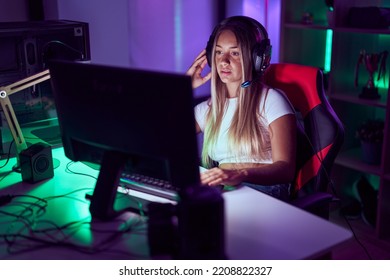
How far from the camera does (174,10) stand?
119 inches

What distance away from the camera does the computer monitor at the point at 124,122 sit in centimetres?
117

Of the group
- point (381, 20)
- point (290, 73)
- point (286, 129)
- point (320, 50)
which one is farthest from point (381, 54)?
point (286, 129)

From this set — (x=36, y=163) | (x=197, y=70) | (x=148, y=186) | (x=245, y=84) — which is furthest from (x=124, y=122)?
(x=197, y=70)

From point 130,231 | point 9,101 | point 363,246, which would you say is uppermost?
point 9,101

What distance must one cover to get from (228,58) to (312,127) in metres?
0.40

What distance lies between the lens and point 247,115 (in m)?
1.88

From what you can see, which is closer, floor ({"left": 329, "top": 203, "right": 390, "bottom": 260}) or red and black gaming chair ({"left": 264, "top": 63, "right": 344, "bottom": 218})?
red and black gaming chair ({"left": 264, "top": 63, "right": 344, "bottom": 218})

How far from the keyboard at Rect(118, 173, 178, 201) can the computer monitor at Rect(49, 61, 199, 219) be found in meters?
0.14

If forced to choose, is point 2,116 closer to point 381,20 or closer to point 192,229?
point 192,229

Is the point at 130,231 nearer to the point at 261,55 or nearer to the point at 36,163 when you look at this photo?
the point at 36,163

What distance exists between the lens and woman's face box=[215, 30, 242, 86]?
1862 mm

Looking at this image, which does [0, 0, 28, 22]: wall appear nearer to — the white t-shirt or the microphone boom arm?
the microphone boom arm

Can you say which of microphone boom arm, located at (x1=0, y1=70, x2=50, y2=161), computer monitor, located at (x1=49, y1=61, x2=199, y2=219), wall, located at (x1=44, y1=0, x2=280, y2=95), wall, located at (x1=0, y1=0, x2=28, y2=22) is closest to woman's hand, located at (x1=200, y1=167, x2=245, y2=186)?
computer monitor, located at (x1=49, y1=61, x2=199, y2=219)

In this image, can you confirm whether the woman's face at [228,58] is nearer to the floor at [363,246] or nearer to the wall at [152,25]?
the floor at [363,246]
